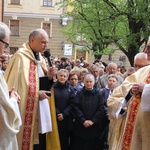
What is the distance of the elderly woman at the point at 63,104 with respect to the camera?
18.5ft

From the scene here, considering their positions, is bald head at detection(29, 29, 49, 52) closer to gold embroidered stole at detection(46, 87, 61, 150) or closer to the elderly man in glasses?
gold embroidered stole at detection(46, 87, 61, 150)

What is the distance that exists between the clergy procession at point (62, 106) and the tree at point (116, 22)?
217 inches

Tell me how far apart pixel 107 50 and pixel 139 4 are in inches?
115

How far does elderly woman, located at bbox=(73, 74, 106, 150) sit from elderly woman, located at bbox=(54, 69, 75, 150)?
0.57 feet

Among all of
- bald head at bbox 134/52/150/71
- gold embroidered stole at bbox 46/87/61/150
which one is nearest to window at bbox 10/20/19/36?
gold embroidered stole at bbox 46/87/61/150

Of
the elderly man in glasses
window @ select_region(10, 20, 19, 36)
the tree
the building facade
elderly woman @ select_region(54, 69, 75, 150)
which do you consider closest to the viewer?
the elderly man in glasses

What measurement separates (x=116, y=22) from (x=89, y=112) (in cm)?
741

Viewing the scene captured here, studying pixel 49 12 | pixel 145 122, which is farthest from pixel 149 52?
pixel 49 12

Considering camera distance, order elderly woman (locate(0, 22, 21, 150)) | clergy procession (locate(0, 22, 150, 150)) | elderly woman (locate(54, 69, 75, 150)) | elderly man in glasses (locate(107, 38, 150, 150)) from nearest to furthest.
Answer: elderly woman (locate(0, 22, 21, 150)) < clergy procession (locate(0, 22, 150, 150)) < elderly man in glasses (locate(107, 38, 150, 150)) < elderly woman (locate(54, 69, 75, 150))

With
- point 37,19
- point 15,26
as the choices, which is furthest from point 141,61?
point 15,26

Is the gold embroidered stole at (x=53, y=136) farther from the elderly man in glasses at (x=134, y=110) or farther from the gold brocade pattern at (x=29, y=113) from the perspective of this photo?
the elderly man in glasses at (x=134, y=110)

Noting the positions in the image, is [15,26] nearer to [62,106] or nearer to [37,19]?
[37,19]

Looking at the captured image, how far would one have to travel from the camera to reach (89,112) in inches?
217

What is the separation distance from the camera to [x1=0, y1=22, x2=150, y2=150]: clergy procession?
3102 mm
